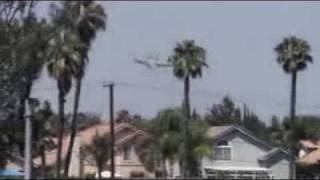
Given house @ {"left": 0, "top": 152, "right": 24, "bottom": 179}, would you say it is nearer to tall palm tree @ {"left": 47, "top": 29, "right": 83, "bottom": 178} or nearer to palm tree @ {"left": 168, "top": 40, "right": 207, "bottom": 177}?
tall palm tree @ {"left": 47, "top": 29, "right": 83, "bottom": 178}

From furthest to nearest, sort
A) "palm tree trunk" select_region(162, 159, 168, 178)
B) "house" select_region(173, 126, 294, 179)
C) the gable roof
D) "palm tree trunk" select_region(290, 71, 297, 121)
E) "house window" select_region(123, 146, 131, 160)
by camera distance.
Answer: "house window" select_region(123, 146, 131, 160) < "house" select_region(173, 126, 294, 179) < the gable roof < "palm tree trunk" select_region(290, 71, 297, 121) < "palm tree trunk" select_region(162, 159, 168, 178)

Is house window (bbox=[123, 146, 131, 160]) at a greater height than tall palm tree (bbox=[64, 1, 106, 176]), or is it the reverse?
tall palm tree (bbox=[64, 1, 106, 176])

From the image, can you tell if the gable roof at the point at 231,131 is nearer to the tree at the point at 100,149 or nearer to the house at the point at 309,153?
the house at the point at 309,153

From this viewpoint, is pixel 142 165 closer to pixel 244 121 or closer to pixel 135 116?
pixel 135 116

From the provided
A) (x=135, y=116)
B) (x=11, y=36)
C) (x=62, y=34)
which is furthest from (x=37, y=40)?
(x=135, y=116)

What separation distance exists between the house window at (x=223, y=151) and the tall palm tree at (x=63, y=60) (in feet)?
62.1

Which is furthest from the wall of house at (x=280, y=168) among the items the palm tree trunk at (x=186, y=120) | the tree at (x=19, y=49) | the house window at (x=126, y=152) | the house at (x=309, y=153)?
the tree at (x=19, y=49)

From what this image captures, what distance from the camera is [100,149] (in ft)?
272

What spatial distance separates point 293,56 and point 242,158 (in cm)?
1366

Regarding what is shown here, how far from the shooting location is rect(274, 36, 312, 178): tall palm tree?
79.2 meters

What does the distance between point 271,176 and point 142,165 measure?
36.9 feet

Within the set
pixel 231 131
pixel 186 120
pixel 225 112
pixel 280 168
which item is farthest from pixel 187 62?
pixel 225 112

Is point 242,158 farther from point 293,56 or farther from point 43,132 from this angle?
point 43,132

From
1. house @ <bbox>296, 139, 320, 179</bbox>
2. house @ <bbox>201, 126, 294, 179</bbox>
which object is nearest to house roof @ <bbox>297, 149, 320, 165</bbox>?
house @ <bbox>296, 139, 320, 179</bbox>
